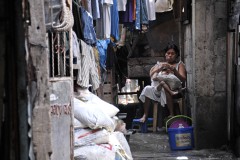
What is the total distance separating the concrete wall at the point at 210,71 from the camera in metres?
6.96

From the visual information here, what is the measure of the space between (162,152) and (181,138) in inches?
16.3

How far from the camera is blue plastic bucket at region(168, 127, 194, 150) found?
7215 millimetres

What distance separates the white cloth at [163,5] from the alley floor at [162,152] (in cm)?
374

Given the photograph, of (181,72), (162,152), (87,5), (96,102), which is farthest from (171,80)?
(96,102)

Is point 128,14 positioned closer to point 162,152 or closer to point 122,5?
point 122,5

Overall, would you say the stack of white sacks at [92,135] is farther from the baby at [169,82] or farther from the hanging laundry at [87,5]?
the baby at [169,82]

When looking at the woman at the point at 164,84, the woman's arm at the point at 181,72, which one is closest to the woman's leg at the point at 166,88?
the woman at the point at 164,84

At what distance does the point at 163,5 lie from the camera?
35.7 ft

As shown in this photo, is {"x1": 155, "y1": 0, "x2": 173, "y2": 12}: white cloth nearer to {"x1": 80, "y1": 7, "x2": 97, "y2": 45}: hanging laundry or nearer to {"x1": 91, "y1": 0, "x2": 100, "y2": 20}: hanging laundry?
{"x1": 91, "y1": 0, "x2": 100, "y2": 20}: hanging laundry

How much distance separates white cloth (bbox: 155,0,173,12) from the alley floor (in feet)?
12.3

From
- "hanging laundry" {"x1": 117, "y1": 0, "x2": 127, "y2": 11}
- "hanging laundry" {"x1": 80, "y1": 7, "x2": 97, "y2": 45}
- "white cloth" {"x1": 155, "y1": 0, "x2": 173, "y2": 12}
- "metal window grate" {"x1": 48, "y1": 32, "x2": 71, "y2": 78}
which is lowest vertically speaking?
"metal window grate" {"x1": 48, "y1": 32, "x2": 71, "y2": 78}

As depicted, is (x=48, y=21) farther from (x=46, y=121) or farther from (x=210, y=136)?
(x=210, y=136)

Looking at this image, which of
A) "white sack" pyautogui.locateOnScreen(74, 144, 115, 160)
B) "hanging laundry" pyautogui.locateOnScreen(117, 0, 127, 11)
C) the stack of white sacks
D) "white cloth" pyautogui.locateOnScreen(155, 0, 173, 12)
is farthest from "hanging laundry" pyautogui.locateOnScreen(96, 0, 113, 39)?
"white cloth" pyautogui.locateOnScreen(155, 0, 173, 12)

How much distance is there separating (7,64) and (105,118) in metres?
2.90
